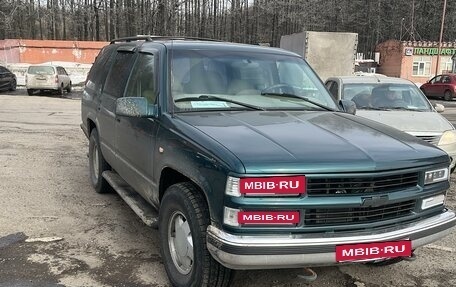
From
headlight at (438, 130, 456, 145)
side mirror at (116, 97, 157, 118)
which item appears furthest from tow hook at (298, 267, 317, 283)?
headlight at (438, 130, 456, 145)

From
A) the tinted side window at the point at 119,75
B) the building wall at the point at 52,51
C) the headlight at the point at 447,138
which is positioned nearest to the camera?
the tinted side window at the point at 119,75

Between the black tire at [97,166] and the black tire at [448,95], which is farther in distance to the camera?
the black tire at [448,95]

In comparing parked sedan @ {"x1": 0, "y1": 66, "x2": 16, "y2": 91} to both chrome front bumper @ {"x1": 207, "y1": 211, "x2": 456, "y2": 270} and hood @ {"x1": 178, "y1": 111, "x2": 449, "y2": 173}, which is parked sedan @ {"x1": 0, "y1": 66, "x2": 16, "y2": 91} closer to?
hood @ {"x1": 178, "y1": 111, "x2": 449, "y2": 173}

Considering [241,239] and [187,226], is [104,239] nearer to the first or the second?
[187,226]

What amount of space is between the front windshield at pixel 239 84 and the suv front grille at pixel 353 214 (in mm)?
1353

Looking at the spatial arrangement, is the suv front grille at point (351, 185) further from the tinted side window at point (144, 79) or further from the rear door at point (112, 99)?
the rear door at point (112, 99)

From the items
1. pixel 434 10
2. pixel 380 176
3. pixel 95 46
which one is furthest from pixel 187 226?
pixel 434 10

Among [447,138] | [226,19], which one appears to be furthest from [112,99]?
[226,19]

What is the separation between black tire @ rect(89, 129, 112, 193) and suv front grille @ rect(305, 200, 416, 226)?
357 cm

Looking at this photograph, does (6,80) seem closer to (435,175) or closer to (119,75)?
(119,75)

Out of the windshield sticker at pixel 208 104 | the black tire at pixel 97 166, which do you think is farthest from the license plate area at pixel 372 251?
the black tire at pixel 97 166

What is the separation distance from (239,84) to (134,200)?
1554 millimetres

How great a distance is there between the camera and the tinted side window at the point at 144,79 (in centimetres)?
427

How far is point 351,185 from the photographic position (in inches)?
118
